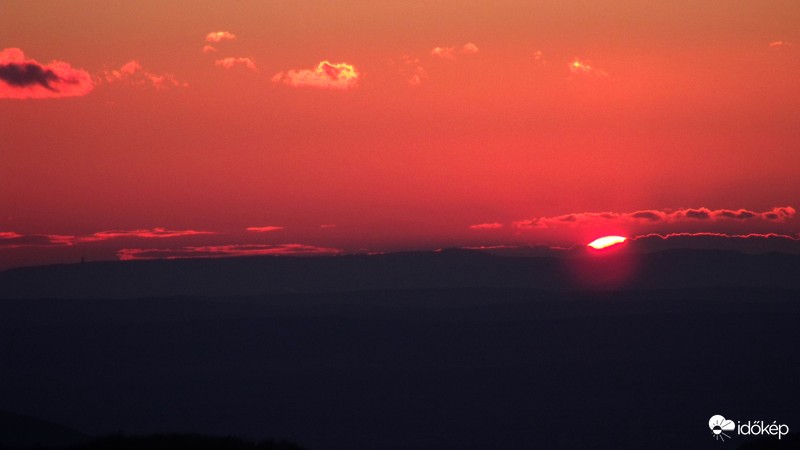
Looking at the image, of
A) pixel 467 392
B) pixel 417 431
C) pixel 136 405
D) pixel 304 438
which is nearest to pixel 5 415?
pixel 304 438

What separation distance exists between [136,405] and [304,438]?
39693mm

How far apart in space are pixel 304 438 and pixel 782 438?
100243 mm

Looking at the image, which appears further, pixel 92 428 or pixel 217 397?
pixel 217 397

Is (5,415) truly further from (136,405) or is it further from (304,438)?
(136,405)

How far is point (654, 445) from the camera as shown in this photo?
137 m

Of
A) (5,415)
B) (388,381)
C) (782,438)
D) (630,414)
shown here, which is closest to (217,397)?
(388,381)

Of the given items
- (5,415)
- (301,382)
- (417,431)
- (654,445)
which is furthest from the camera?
(301,382)

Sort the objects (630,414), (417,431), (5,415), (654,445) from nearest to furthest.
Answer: (5,415) < (654,445) < (417,431) < (630,414)

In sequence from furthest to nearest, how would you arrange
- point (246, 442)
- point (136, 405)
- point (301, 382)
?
point (301, 382), point (136, 405), point (246, 442)

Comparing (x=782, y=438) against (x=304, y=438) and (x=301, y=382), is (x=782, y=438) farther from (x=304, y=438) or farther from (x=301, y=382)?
(x=301, y=382)

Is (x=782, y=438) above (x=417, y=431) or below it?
above

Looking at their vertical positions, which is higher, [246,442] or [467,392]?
[246,442]

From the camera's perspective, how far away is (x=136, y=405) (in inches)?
6831

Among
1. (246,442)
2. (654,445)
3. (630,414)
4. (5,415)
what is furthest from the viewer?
(630,414)
